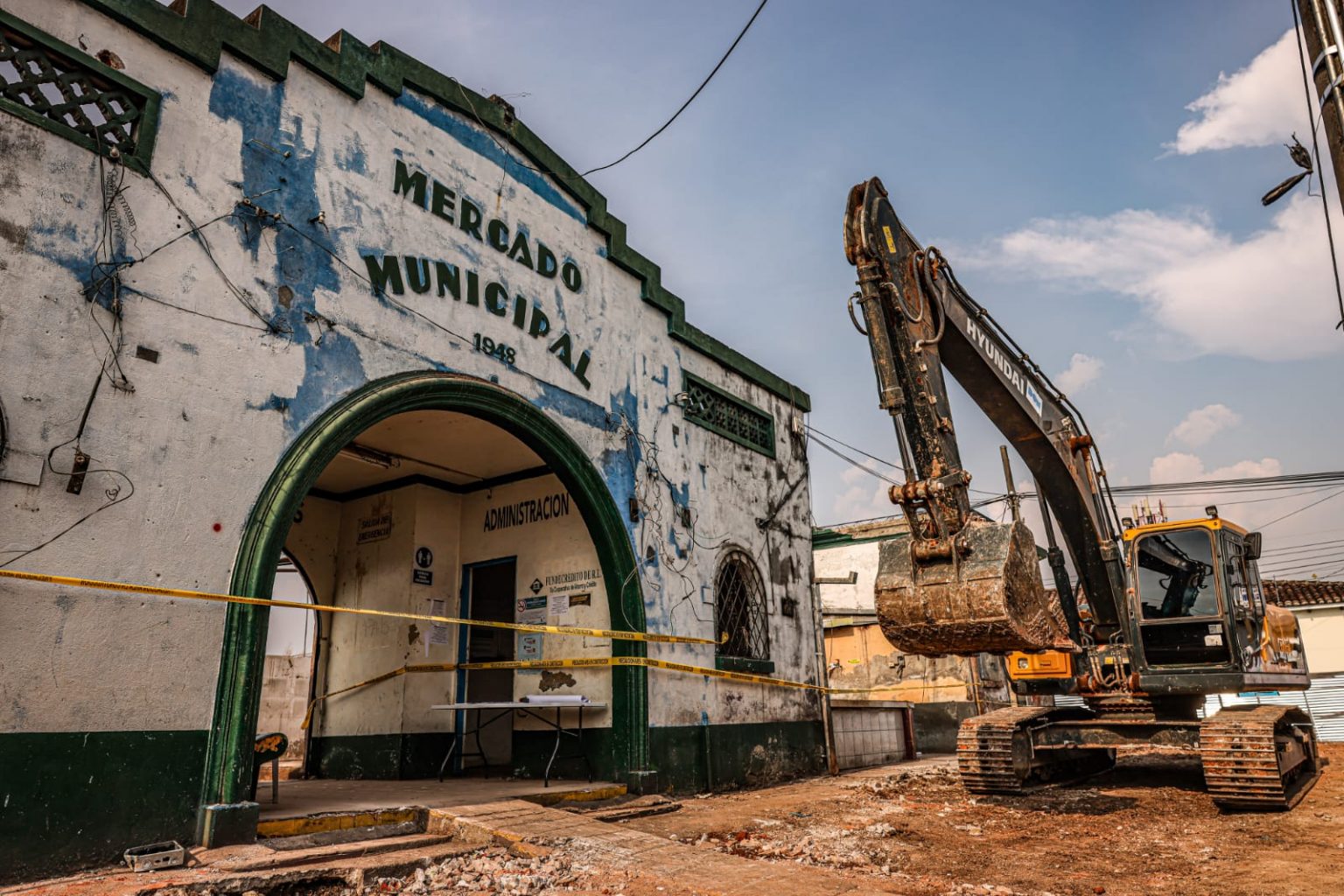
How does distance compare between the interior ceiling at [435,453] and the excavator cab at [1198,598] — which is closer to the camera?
the excavator cab at [1198,598]

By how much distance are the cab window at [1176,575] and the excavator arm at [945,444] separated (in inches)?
14.9

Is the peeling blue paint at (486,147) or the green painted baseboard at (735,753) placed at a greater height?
the peeling blue paint at (486,147)

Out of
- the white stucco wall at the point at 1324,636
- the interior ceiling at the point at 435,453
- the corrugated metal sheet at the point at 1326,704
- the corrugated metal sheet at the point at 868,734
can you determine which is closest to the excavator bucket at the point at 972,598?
the interior ceiling at the point at 435,453

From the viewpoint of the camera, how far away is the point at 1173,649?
28.6ft

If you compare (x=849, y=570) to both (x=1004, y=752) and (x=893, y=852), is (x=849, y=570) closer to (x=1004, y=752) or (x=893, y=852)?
(x=1004, y=752)

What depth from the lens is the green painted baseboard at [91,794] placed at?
4395 mm

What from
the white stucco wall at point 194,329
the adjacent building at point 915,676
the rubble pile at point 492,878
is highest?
the white stucco wall at point 194,329

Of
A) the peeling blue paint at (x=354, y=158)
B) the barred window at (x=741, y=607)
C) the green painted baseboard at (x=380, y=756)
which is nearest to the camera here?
the peeling blue paint at (x=354, y=158)

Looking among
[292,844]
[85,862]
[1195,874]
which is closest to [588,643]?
[292,844]

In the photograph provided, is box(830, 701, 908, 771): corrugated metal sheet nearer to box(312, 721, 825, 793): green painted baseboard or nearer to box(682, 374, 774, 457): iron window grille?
box(312, 721, 825, 793): green painted baseboard

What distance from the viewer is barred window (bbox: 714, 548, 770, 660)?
34.2ft

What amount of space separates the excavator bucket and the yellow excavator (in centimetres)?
1

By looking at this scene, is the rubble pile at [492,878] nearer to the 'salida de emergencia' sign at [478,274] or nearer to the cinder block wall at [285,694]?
the 'salida de emergencia' sign at [478,274]

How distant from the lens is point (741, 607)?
10.8 metres
